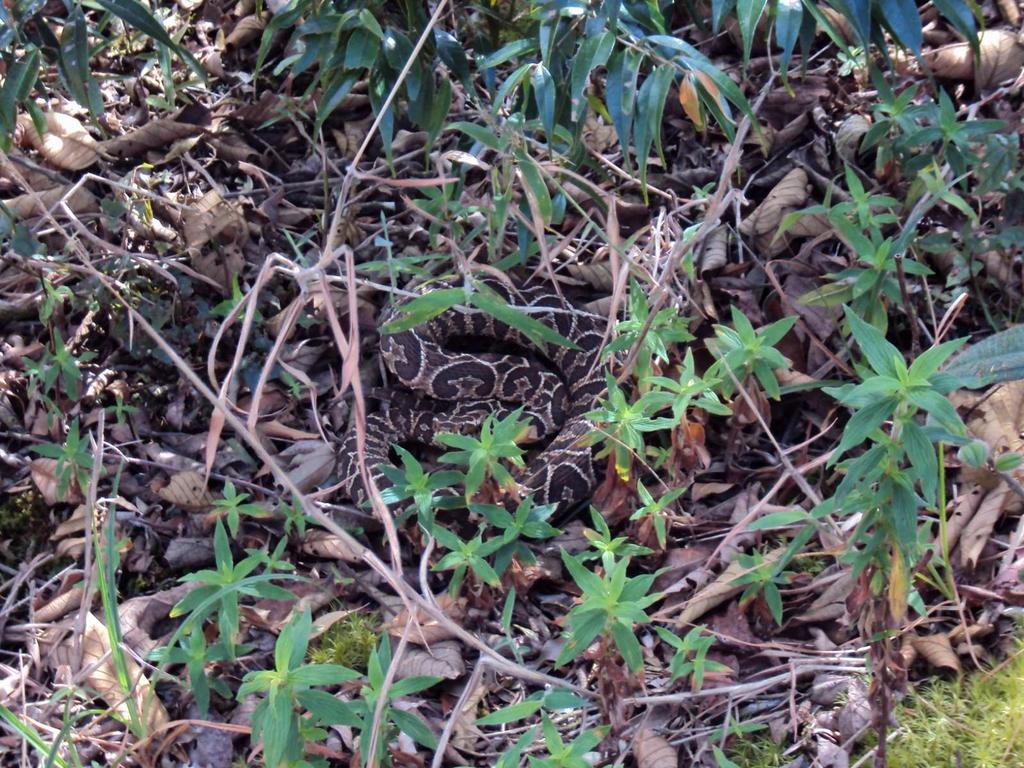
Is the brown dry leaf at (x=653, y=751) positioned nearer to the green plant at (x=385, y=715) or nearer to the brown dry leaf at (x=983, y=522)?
the green plant at (x=385, y=715)

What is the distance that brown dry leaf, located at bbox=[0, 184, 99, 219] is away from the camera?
16.1ft

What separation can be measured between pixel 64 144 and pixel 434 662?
330 cm

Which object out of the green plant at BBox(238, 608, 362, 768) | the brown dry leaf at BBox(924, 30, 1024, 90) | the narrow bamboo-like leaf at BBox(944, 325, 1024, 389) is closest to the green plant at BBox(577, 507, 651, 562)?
the green plant at BBox(238, 608, 362, 768)

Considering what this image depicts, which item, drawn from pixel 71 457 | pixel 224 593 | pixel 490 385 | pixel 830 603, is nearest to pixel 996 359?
pixel 830 603

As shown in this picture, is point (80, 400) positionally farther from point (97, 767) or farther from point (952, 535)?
point (952, 535)

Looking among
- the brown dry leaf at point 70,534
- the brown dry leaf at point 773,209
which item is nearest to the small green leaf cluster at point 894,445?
the brown dry leaf at point 773,209

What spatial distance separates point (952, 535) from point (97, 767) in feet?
8.80

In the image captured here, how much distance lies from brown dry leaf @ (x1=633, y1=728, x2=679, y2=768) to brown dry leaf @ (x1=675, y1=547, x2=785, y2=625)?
434mm

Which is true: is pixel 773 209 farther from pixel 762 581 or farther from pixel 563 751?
pixel 563 751

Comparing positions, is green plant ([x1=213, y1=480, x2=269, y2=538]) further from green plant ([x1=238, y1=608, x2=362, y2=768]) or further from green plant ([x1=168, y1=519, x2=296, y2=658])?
green plant ([x1=238, y1=608, x2=362, y2=768])

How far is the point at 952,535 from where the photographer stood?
132 inches

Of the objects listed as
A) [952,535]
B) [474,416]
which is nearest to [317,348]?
[474,416]

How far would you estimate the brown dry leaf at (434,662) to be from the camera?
3373 mm

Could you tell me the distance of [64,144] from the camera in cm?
511
